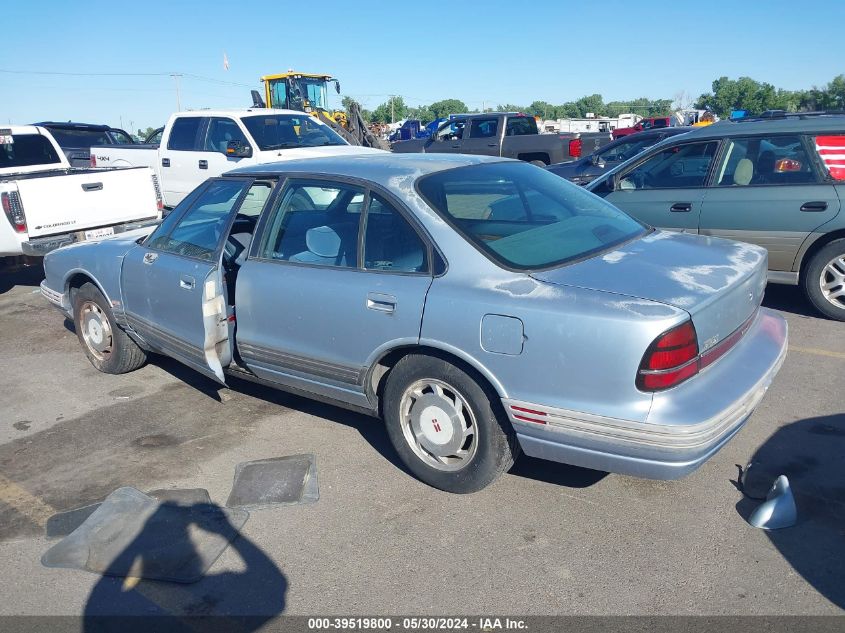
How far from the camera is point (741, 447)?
4.05 m

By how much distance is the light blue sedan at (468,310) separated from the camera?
3064 mm

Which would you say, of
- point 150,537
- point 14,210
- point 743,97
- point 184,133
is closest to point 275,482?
point 150,537

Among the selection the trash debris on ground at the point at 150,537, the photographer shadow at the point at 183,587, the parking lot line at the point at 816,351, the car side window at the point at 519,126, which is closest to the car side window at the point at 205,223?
the trash debris on ground at the point at 150,537

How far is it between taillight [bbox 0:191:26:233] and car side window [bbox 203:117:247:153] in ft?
14.1

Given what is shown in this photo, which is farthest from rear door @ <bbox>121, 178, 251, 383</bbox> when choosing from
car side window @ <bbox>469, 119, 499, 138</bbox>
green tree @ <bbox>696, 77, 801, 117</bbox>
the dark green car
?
green tree @ <bbox>696, 77, 801, 117</bbox>

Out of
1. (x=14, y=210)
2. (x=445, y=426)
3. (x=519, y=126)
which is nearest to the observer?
(x=445, y=426)

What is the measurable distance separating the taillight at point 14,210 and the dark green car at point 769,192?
6221 millimetres

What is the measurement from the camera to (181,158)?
1210 cm

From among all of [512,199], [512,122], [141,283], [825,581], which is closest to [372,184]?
[512,199]

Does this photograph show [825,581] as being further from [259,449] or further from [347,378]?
[259,449]

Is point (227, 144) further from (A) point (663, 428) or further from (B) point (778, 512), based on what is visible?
(B) point (778, 512)

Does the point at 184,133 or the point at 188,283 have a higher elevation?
the point at 184,133

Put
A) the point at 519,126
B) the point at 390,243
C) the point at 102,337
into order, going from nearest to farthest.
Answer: the point at 390,243 → the point at 102,337 → the point at 519,126

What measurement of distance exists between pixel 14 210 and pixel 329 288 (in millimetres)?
5428
